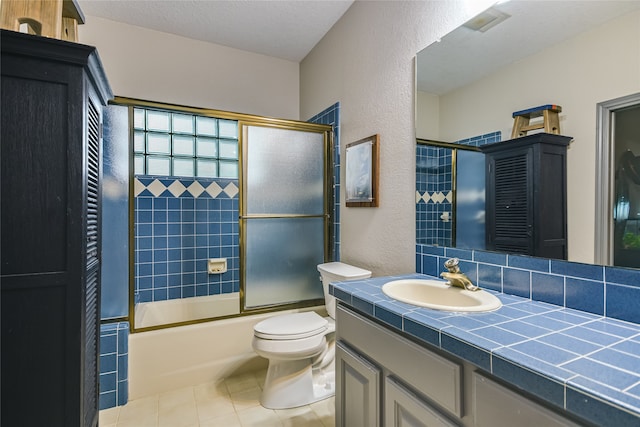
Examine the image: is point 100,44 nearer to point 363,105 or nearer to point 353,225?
point 363,105

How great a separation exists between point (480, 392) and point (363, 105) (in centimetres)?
179

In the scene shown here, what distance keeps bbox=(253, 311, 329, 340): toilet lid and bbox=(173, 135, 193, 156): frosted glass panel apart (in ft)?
4.58

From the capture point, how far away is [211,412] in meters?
1.83

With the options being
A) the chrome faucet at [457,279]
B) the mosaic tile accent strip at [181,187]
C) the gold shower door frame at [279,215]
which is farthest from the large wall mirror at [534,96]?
the mosaic tile accent strip at [181,187]

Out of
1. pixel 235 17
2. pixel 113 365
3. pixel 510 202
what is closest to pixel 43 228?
pixel 113 365

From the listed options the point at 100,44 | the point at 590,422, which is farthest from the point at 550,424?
the point at 100,44

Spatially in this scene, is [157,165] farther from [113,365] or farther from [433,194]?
[433,194]

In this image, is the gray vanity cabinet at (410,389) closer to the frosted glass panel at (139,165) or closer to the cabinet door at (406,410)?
the cabinet door at (406,410)

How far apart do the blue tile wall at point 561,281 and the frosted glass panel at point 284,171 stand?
1363 mm

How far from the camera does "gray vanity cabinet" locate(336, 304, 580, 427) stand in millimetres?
703

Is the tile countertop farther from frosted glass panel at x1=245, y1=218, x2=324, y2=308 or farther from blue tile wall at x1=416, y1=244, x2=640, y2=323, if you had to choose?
frosted glass panel at x1=245, y1=218, x2=324, y2=308

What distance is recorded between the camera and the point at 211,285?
2727mm

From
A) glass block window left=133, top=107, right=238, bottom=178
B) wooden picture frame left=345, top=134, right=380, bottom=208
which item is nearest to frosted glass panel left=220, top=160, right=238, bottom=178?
glass block window left=133, top=107, right=238, bottom=178

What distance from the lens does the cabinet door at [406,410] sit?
0.88 meters
